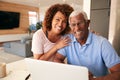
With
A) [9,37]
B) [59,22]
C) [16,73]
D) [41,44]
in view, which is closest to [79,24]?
[59,22]

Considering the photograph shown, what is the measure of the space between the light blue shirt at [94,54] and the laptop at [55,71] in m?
0.45

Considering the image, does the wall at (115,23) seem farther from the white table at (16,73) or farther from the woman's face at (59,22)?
the white table at (16,73)

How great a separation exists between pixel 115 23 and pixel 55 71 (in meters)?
1.36

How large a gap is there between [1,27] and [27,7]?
2190 millimetres

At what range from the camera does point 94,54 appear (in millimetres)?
1108

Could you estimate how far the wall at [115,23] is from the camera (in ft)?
5.78

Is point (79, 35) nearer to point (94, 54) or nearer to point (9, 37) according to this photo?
point (94, 54)

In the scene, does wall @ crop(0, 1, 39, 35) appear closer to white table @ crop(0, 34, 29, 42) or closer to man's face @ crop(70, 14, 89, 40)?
white table @ crop(0, 34, 29, 42)

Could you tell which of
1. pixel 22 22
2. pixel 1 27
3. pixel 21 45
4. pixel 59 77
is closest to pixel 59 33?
pixel 59 77

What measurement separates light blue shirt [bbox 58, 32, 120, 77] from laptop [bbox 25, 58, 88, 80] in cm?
45

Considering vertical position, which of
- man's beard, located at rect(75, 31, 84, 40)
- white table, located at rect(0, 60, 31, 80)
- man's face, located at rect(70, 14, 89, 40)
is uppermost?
man's face, located at rect(70, 14, 89, 40)

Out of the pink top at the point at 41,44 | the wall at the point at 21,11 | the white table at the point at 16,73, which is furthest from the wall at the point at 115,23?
the wall at the point at 21,11

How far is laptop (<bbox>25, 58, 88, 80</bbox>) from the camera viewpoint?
A: 0.67m

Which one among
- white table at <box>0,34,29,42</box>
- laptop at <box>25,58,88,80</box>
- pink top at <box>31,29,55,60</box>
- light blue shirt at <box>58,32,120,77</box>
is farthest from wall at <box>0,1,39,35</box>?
laptop at <box>25,58,88,80</box>
